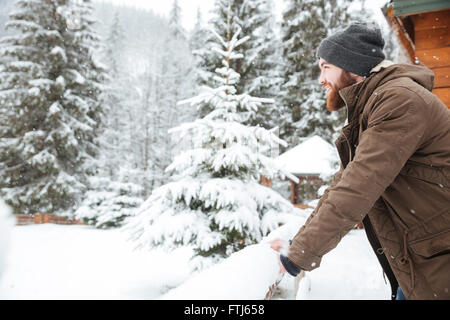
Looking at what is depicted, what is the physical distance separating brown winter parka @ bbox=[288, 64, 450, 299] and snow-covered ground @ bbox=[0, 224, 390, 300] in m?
4.28

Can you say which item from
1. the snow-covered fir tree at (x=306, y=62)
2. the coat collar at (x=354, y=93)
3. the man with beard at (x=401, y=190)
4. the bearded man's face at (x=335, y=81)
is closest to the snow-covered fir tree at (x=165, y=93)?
the snow-covered fir tree at (x=306, y=62)

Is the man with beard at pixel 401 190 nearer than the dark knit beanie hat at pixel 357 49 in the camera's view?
Yes

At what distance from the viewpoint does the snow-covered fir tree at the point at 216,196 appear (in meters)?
5.77

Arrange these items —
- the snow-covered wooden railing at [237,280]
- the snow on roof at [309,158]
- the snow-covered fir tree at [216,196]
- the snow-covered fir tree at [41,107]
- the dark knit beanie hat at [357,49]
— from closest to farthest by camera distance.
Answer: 1. the snow-covered wooden railing at [237,280]
2. the dark knit beanie hat at [357,49]
3. the snow-covered fir tree at [216,196]
4. the snow on roof at [309,158]
5. the snow-covered fir tree at [41,107]

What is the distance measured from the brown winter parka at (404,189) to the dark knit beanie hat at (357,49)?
33 centimetres

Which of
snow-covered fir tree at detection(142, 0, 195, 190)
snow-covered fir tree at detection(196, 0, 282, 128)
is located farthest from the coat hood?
snow-covered fir tree at detection(142, 0, 195, 190)

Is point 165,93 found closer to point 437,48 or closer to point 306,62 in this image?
point 306,62

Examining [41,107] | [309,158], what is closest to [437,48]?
[309,158]

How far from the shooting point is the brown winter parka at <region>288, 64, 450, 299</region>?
1.34 m

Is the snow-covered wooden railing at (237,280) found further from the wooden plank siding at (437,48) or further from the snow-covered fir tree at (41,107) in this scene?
the snow-covered fir tree at (41,107)

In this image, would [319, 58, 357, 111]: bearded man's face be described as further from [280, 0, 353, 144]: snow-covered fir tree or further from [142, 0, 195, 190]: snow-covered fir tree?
[142, 0, 195, 190]: snow-covered fir tree

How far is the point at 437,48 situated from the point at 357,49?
394cm

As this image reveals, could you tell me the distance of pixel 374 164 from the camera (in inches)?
53.0
